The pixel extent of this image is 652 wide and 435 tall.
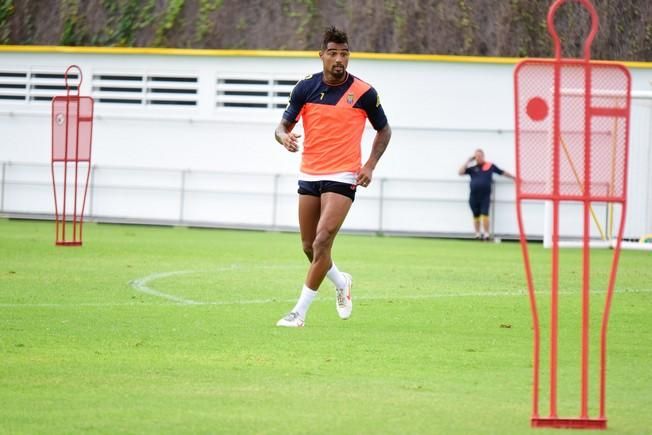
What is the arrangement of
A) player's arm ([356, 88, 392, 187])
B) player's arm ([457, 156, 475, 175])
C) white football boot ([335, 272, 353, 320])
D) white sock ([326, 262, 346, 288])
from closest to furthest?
player's arm ([356, 88, 392, 187])
white sock ([326, 262, 346, 288])
white football boot ([335, 272, 353, 320])
player's arm ([457, 156, 475, 175])

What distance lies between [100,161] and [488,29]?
32.6ft

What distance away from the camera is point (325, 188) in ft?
42.1

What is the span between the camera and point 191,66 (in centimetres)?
3516

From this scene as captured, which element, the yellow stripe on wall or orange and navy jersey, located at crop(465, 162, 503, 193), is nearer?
Answer: orange and navy jersey, located at crop(465, 162, 503, 193)

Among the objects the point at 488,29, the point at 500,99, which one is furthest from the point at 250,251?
the point at 488,29

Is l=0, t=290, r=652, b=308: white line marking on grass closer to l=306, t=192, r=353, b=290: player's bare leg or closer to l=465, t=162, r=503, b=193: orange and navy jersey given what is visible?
l=306, t=192, r=353, b=290: player's bare leg

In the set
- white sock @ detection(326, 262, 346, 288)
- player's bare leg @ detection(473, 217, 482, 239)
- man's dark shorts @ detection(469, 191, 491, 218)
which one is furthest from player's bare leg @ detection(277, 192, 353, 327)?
player's bare leg @ detection(473, 217, 482, 239)

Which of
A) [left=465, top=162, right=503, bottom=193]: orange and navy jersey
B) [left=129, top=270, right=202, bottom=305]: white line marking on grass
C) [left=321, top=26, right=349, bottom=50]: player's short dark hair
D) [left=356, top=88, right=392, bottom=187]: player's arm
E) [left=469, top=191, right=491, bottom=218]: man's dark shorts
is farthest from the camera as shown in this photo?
[left=469, top=191, right=491, bottom=218]: man's dark shorts

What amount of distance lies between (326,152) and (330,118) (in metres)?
0.30

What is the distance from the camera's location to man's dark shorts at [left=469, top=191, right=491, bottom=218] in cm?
3262

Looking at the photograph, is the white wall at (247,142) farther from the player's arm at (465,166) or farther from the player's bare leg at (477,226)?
the player's bare leg at (477,226)

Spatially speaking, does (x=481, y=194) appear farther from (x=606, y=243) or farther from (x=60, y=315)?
(x=60, y=315)

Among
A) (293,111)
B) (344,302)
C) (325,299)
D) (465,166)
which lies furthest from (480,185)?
(293,111)

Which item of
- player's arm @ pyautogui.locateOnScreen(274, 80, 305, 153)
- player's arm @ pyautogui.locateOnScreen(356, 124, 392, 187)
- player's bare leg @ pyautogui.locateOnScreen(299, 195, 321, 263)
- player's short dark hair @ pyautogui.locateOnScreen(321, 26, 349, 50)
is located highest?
player's short dark hair @ pyautogui.locateOnScreen(321, 26, 349, 50)
